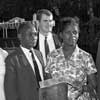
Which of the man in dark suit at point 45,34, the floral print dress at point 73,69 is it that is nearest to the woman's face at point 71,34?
the floral print dress at point 73,69

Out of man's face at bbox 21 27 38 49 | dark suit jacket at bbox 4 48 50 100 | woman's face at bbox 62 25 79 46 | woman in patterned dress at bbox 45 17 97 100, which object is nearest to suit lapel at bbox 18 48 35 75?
dark suit jacket at bbox 4 48 50 100

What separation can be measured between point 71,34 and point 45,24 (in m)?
1.32

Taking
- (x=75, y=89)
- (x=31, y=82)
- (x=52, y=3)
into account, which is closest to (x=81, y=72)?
(x=75, y=89)

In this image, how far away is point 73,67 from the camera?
2.88 meters

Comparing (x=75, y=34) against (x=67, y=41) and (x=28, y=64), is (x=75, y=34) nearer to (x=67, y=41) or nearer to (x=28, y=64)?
(x=67, y=41)

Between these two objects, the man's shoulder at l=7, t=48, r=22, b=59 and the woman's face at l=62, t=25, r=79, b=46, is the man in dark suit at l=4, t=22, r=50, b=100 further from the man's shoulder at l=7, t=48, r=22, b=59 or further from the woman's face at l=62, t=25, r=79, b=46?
the woman's face at l=62, t=25, r=79, b=46

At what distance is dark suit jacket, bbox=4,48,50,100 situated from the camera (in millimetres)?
3127

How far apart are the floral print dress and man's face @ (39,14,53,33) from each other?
1355mm

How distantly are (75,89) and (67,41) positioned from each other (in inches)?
18.8

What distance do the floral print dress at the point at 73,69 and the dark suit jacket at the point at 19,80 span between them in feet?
0.82

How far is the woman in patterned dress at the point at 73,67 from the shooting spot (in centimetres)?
281

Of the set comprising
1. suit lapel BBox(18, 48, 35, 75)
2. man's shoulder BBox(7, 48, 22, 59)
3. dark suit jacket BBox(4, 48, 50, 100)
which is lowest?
dark suit jacket BBox(4, 48, 50, 100)

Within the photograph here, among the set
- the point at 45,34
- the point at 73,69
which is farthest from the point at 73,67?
the point at 45,34

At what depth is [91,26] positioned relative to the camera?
51.2ft
